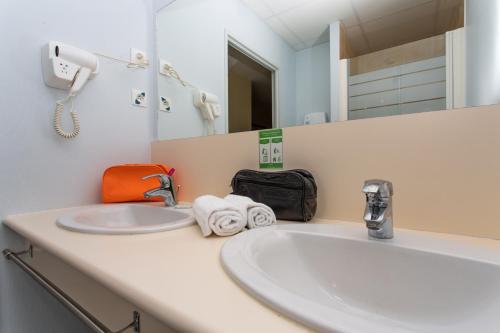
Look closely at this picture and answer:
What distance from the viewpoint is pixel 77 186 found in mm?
1018

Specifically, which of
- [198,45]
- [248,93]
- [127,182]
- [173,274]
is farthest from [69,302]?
[198,45]

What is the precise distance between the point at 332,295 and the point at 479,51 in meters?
0.70

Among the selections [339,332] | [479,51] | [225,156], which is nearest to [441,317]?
[339,332]

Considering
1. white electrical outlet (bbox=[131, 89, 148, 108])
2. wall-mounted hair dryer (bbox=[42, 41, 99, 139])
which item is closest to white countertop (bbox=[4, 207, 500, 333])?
wall-mounted hair dryer (bbox=[42, 41, 99, 139])

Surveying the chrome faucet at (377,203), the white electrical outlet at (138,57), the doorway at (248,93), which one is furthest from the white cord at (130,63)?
the chrome faucet at (377,203)

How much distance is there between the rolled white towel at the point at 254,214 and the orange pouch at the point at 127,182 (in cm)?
59

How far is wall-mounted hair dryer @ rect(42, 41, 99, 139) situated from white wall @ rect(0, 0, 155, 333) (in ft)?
0.10

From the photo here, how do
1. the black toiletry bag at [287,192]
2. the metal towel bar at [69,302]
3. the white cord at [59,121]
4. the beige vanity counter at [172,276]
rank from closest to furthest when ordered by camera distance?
Answer: the beige vanity counter at [172,276] → the metal towel bar at [69,302] → the black toiletry bag at [287,192] → the white cord at [59,121]

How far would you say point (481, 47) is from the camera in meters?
0.62

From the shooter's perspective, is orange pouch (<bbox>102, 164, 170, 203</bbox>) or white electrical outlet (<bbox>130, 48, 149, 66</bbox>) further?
white electrical outlet (<bbox>130, 48, 149, 66</bbox>)

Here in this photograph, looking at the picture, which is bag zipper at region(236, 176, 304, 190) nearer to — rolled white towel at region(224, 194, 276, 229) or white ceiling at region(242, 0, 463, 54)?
rolled white towel at region(224, 194, 276, 229)

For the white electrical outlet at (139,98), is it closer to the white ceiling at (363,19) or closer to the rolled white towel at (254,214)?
the white ceiling at (363,19)

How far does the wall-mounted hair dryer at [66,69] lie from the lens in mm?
889

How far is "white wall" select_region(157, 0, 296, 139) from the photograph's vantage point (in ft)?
3.52
